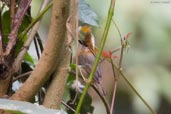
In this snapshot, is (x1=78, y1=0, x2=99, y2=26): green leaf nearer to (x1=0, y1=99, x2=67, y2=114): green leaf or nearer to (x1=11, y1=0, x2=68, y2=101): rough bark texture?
(x1=11, y1=0, x2=68, y2=101): rough bark texture

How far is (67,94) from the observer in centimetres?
84

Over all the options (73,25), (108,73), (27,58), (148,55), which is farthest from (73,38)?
(148,55)

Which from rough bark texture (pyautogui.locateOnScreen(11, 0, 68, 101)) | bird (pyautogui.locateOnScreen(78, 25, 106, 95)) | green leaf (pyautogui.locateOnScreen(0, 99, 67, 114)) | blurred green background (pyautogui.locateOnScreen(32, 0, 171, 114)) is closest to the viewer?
green leaf (pyautogui.locateOnScreen(0, 99, 67, 114))

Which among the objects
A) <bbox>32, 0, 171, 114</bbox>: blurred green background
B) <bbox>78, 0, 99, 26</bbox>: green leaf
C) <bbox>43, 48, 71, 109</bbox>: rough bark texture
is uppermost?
<bbox>78, 0, 99, 26</bbox>: green leaf

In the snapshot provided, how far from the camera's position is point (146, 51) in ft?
6.35

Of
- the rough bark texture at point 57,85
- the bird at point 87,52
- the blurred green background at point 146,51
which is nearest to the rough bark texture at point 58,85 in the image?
the rough bark texture at point 57,85

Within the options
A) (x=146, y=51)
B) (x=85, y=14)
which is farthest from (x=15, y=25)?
(x=146, y=51)

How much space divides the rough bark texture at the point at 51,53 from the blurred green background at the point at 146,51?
1154 mm

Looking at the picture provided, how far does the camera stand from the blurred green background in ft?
5.87

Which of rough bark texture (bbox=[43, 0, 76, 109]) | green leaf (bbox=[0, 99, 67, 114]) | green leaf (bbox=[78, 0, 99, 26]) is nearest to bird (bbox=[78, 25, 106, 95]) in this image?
green leaf (bbox=[78, 0, 99, 26])

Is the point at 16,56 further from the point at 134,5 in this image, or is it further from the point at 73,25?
the point at 134,5

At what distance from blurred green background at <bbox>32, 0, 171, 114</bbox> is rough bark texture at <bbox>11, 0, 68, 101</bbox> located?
1.15 meters

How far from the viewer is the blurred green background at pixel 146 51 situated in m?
1.79

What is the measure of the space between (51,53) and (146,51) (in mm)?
1438
